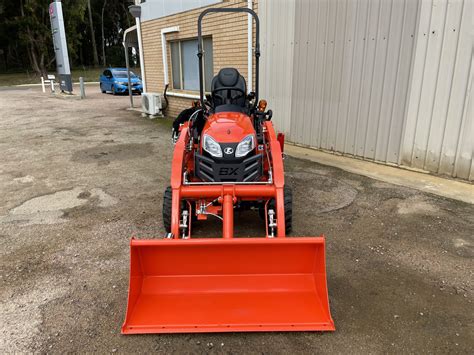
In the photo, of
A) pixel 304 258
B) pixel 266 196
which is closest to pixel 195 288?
pixel 304 258

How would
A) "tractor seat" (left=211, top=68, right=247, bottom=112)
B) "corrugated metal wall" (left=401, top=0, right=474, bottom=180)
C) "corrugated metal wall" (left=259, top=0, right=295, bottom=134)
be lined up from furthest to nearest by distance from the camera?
"corrugated metal wall" (left=259, top=0, right=295, bottom=134) → "corrugated metal wall" (left=401, top=0, right=474, bottom=180) → "tractor seat" (left=211, top=68, right=247, bottom=112)

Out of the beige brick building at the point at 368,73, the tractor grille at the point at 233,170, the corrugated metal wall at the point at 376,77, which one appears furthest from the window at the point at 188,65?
the tractor grille at the point at 233,170

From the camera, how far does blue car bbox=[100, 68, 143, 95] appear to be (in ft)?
64.5

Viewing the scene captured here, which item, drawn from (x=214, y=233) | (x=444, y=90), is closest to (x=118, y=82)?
(x=444, y=90)

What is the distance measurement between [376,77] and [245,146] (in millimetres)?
3747

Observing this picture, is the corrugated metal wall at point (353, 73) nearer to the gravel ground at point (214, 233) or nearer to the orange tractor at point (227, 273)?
the gravel ground at point (214, 233)

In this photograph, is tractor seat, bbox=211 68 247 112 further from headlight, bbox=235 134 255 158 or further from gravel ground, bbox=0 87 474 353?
gravel ground, bbox=0 87 474 353

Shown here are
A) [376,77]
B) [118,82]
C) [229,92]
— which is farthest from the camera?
[118,82]

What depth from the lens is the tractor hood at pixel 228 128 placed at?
3.66 meters

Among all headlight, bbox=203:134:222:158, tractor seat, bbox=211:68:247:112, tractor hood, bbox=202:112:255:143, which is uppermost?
A: tractor seat, bbox=211:68:247:112

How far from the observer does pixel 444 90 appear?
5586 mm

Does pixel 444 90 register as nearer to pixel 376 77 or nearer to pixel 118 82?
pixel 376 77

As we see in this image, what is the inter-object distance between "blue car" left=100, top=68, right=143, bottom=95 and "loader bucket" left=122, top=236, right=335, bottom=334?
59.0 ft

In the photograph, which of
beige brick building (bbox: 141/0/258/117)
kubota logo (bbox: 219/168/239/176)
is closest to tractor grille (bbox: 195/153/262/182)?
kubota logo (bbox: 219/168/239/176)
